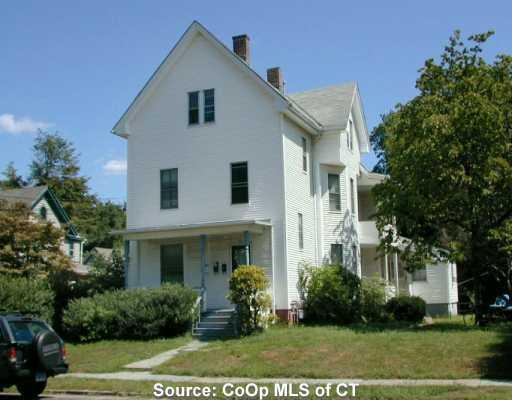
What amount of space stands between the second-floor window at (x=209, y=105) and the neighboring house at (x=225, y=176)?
4cm

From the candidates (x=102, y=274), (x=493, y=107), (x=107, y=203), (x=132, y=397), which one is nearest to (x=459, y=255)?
(x=493, y=107)

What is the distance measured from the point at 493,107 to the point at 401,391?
39.1 feet

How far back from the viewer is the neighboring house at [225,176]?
2469 centimetres

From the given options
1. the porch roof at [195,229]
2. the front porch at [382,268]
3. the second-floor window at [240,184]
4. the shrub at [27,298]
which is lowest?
the shrub at [27,298]

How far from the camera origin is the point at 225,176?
83.9 ft

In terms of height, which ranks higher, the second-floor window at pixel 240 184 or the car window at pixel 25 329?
the second-floor window at pixel 240 184

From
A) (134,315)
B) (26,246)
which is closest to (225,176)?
(134,315)

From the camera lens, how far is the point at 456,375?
14.0 meters

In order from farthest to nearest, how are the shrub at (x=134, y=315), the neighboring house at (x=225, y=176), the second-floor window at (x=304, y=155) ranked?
1. the second-floor window at (x=304, y=155)
2. the neighboring house at (x=225, y=176)
3. the shrub at (x=134, y=315)

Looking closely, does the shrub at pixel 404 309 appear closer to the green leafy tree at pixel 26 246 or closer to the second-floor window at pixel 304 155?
the second-floor window at pixel 304 155

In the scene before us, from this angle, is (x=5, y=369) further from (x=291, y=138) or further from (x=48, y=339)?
(x=291, y=138)

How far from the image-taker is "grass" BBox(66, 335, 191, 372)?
17.9 meters

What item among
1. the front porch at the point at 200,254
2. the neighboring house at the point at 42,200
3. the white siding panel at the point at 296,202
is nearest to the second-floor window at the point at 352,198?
the white siding panel at the point at 296,202

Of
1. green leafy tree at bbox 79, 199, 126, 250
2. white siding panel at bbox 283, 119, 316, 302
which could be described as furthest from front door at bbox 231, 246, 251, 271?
green leafy tree at bbox 79, 199, 126, 250
